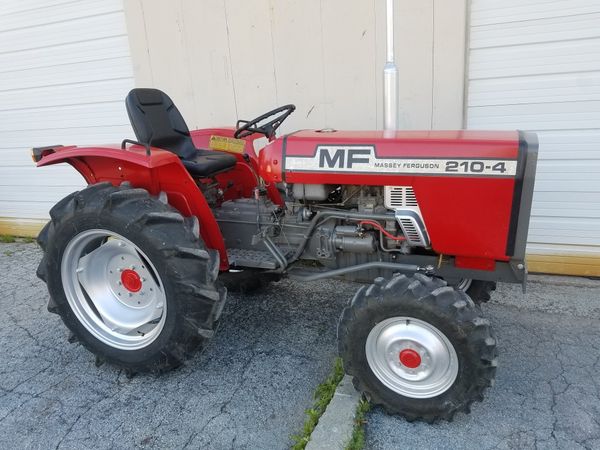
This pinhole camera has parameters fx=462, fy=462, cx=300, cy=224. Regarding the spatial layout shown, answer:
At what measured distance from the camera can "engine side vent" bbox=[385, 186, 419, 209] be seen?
2.10 meters

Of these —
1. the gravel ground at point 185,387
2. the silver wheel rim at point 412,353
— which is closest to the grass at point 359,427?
the silver wheel rim at point 412,353

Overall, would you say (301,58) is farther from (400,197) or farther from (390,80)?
(400,197)

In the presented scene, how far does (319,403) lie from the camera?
211 centimetres

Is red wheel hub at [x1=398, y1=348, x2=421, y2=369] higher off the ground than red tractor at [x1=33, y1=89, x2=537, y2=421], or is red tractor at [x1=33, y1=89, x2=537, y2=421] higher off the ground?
red tractor at [x1=33, y1=89, x2=537, y2=421]

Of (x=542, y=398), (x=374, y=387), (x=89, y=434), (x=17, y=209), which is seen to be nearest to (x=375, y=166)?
(x=374, y=387)

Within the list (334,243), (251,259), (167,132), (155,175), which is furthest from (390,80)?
(167,132)

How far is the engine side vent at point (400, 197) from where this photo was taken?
2.10m

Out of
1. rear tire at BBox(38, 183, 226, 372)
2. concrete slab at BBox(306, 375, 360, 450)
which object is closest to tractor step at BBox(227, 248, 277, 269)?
rear tire at BBox(38, 183, 226, 372)

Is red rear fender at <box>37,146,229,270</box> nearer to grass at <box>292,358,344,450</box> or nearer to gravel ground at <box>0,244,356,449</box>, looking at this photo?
gravel ground at <box>0,244,356,449</box>

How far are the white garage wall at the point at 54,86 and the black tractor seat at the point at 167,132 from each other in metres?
1.60

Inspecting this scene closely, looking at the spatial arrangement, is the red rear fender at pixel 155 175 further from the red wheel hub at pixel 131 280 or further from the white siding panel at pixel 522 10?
the white siding panel at pixel 522 10

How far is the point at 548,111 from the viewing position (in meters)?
3.12

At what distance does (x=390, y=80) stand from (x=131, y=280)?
166 centimetres

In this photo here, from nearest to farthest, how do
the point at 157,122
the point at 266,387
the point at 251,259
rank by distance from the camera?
1. the point at 266,387
2. the point at 251,259
3. the point at 157,122
